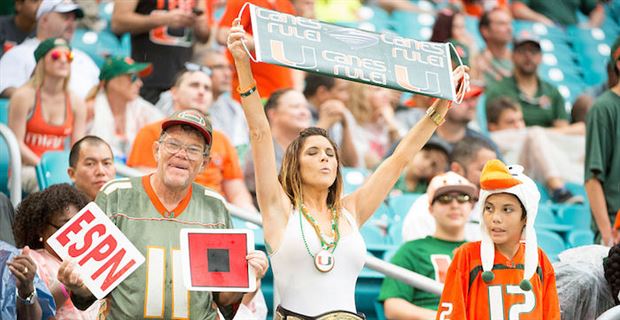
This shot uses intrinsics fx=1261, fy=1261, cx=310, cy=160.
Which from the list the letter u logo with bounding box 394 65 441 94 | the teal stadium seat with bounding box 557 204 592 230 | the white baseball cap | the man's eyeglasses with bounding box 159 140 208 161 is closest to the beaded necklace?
the man's eyeglasses with bounding box 159 140 208 161

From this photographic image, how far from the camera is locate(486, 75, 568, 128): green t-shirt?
10.6 meters

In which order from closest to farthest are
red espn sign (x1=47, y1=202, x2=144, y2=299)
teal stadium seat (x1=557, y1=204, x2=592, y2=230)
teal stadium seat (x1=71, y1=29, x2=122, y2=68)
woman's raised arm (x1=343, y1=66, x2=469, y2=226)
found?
1. red espn sign (x1=47, y1=202, x2=144, y2=299)
2. woman's raised arm (x1=343, y1=66, x2=469, y2=226)
3. teal stadium seat (x1=557, y1=204, x2=592, y2=230)
4. teal stadium seat (x1=71, y1=29, x2=122, y2=68)

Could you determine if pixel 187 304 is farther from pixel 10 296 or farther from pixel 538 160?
pixel 538 160

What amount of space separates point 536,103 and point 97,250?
6378 millimetres

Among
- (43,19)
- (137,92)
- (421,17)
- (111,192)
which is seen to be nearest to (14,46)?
(43,19)

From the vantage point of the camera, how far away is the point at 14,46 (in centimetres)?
855

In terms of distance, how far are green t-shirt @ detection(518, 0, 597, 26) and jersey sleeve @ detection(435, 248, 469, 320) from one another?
8.06m

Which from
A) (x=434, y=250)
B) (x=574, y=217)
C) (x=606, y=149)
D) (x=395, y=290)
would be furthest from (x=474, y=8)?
(x=395, y=290)

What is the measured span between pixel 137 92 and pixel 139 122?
8.4 inches

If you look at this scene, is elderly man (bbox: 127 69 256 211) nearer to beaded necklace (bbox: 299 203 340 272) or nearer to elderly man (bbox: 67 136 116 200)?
elderly man (bbox: 67 136 116 200)

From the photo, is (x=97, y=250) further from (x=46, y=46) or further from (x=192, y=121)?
(x=46, y=46)

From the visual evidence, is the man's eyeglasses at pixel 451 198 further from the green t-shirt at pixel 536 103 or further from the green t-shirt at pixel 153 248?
the green t-shirt at pixel 536 103

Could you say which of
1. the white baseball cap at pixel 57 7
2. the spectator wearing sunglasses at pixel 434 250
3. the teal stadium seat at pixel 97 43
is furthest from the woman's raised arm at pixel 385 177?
the teal stadium seat at pixel 97 43

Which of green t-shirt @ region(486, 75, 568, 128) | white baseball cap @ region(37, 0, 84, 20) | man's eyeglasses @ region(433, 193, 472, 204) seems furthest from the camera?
green t-shirt @ region(486, 75, 568, 128)
